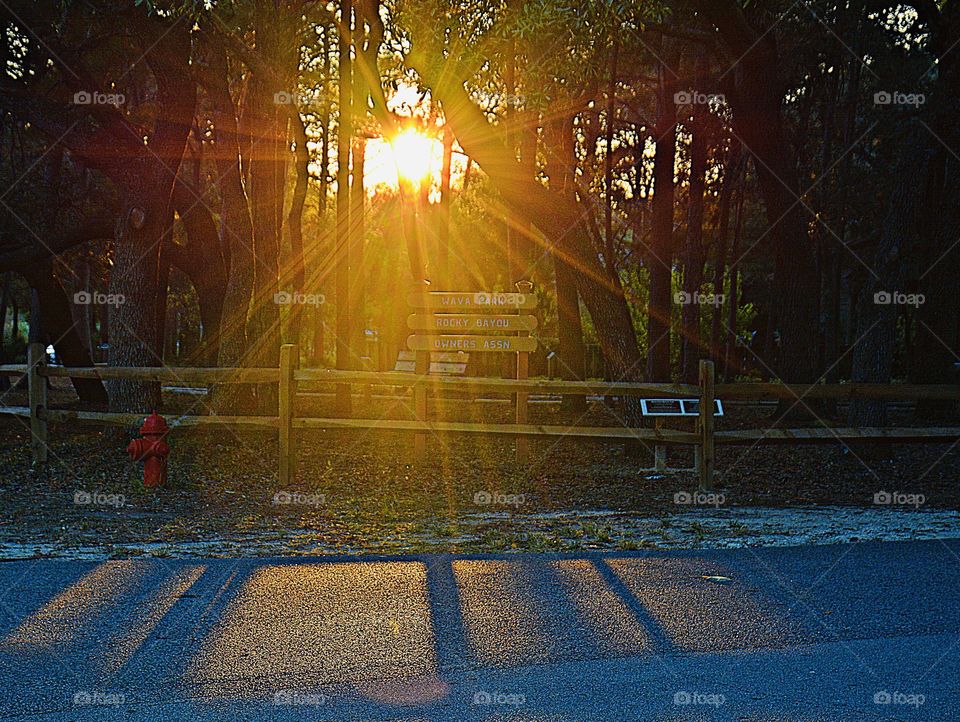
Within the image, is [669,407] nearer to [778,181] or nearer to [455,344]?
[455,344]

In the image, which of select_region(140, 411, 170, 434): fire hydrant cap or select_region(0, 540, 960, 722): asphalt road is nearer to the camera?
select_region(0, 540, 960, 722): asphalt road

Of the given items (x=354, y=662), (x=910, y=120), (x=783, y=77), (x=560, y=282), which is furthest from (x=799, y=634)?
(x=783, y=77)

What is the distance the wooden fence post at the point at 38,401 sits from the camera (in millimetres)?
15414

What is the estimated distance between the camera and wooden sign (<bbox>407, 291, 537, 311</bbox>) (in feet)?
A: 56.4

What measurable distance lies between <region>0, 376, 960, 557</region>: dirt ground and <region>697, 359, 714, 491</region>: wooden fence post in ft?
0.89

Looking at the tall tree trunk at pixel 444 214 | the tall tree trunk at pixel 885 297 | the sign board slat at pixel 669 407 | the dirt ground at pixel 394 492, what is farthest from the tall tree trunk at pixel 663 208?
the tall tree trunk at pixel 444 214

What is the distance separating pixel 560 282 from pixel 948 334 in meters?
8.21

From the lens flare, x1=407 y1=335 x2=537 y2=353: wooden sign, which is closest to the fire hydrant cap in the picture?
x1=407 y1=335 x2=537 y2=353: wooden sign

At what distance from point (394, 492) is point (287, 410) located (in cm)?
170

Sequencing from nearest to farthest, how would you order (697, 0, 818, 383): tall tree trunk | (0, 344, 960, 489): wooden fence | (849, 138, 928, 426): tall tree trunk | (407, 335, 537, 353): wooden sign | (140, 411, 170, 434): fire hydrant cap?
(0, 344, 960, 489): wooden fence → (140, 411, 170, 434): fire hydrant cap → (407, 335, 537, 353): wooden sign → (849, 138, 928, 426): tall tree trunk → (697, 0, 818, 383): tall tree trunk

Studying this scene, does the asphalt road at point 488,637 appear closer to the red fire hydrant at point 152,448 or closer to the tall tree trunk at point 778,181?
the red fire hydrant at point 152,448

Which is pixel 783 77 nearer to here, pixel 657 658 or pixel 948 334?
pixel 948 334

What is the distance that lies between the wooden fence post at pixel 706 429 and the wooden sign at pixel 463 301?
4.17 m

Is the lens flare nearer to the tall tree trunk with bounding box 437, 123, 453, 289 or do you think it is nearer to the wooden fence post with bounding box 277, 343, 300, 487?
the tall tree trunk with bounding box 437, 123, 453, 289
